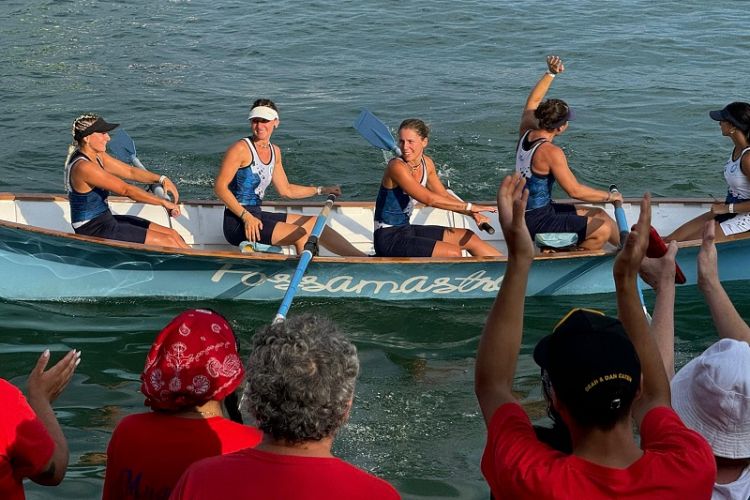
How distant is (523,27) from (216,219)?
12.1m

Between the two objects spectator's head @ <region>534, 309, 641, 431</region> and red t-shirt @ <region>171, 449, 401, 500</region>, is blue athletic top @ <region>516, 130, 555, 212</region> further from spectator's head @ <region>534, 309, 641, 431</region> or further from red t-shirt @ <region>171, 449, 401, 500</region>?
red t-shirt @ <region>171, 449, 401, 500</region>

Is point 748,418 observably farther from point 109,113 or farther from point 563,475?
point 109,113

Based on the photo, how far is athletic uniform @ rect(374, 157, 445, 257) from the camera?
827cm

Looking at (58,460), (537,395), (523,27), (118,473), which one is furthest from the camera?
(523,27)

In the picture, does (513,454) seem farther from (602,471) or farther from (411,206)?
(411,206)

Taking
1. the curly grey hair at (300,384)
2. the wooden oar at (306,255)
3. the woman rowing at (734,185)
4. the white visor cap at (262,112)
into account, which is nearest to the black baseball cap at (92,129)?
the white visor cap at (262,112)

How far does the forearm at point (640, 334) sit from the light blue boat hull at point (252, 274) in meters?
4.98

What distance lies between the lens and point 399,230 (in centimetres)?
838

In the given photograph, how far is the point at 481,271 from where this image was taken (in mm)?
8156

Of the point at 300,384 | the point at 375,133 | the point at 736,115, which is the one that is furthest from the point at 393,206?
the point at 300,384

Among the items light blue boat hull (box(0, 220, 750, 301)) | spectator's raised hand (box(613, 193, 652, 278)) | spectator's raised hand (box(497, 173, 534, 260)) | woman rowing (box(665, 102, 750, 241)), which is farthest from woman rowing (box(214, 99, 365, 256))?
spectator's raised hand (box(613, 193, 652, 278))

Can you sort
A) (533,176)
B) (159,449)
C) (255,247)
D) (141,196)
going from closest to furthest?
(159,449) < (141,196) < (255,247) < (533,176)

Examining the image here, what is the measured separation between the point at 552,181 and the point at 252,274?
2.81 m

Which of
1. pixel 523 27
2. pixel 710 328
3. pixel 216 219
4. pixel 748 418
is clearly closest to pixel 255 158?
pixel 216 219
